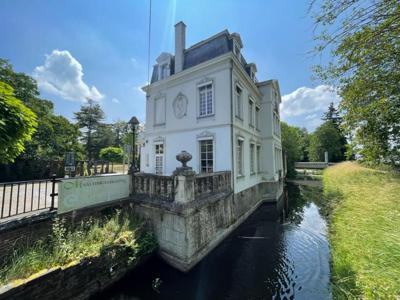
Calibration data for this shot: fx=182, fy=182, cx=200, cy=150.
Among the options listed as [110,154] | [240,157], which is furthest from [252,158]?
[110,154]

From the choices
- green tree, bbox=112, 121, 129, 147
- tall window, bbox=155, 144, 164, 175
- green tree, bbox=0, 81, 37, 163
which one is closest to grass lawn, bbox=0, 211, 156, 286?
green tree, bbox=0, 81, 37, 163

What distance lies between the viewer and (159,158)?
36.4ft

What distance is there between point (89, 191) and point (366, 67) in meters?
7.39

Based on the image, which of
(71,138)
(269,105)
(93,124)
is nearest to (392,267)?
(269,105)

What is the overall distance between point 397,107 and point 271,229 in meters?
6.42

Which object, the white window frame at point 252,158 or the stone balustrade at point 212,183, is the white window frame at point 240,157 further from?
the white window frame at point 252,158

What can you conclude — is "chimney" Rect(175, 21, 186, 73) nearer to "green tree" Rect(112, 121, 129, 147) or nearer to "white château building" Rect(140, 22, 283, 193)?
"white château building" Rect(140, 22, 283, 193)

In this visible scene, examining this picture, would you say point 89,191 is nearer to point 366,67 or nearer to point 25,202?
point 25,202

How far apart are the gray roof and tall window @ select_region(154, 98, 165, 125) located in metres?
2.41

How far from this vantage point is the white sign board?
16.0 ft

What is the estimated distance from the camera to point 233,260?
18.6 ft

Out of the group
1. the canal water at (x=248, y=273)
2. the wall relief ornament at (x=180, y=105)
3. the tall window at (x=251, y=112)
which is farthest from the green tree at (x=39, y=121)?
the tall window at (x=251, y=112)

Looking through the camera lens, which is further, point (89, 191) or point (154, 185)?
point (154, 185)

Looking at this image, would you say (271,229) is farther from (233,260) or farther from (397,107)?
(397,107)
